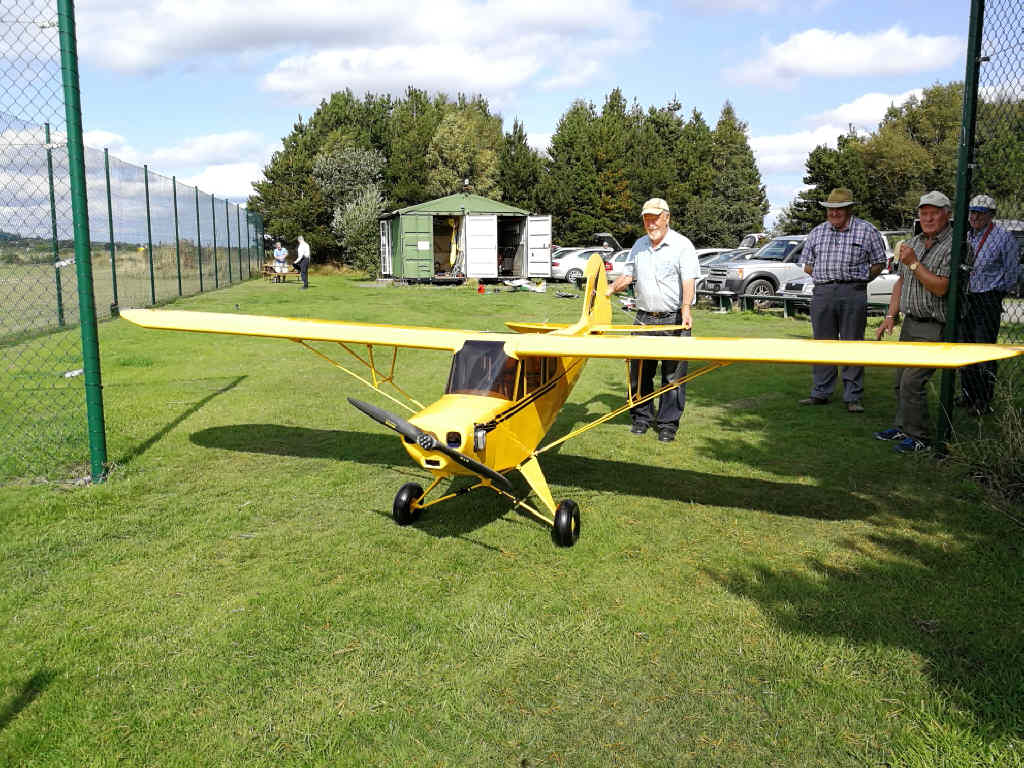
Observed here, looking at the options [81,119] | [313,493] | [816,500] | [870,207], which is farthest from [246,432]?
[870,207]

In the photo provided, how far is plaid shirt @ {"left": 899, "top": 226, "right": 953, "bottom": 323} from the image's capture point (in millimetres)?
6660

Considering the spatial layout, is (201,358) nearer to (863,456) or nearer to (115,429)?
(115,429)

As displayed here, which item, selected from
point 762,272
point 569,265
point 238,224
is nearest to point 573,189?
point 569,265

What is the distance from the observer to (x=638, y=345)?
5254 mm

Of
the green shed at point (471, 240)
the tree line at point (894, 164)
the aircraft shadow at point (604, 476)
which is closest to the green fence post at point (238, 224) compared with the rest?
the green shed at point (471, 240)

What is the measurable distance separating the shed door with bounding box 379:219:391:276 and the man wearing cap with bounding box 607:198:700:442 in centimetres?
2759

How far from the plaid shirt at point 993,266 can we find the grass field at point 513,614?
184cm

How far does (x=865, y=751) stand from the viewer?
296cm

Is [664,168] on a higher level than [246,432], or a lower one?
higher

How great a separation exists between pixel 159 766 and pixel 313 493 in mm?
3183

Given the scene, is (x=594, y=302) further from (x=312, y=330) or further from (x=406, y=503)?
(x=406, y=503)

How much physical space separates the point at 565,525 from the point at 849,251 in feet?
18.3

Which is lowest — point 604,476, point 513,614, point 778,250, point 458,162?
point 513,614

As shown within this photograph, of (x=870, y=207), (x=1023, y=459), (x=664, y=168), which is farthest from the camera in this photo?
(x=664, y=168)
